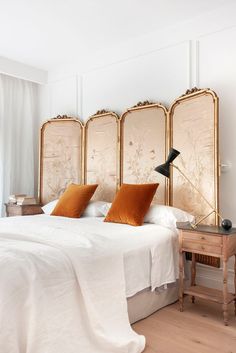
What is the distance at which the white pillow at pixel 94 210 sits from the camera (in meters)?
3.36

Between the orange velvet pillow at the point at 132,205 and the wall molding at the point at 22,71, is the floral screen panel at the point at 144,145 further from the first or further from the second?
the wall molding at the point at 22,71

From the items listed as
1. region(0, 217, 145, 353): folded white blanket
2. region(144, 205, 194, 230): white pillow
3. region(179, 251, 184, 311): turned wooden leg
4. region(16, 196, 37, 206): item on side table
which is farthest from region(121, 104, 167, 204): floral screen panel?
→ region(16, 196, 37, 206): item on side table

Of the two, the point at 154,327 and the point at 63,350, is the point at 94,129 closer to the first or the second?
the point at 154,327

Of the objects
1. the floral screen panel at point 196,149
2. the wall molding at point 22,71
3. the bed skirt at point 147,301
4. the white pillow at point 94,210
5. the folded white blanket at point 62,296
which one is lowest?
the bed skirt at point 147,301

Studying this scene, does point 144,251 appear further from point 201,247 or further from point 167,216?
point 167,216

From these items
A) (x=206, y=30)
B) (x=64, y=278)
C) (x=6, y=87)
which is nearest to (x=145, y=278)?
(x=64, y=278)

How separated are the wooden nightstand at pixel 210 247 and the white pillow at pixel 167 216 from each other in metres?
0.18

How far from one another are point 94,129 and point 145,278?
7.20ft

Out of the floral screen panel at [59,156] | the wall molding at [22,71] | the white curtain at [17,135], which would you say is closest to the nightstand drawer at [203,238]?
the floral screen panel at [59,156]

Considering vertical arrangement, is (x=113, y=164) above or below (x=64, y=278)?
above

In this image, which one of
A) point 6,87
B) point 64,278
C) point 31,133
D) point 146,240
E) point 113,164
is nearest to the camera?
point 64,278

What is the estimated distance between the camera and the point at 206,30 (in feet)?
9.95

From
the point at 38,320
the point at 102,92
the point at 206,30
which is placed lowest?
the point at 38,320

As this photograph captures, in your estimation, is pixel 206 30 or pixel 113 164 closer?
pixel 206 30
